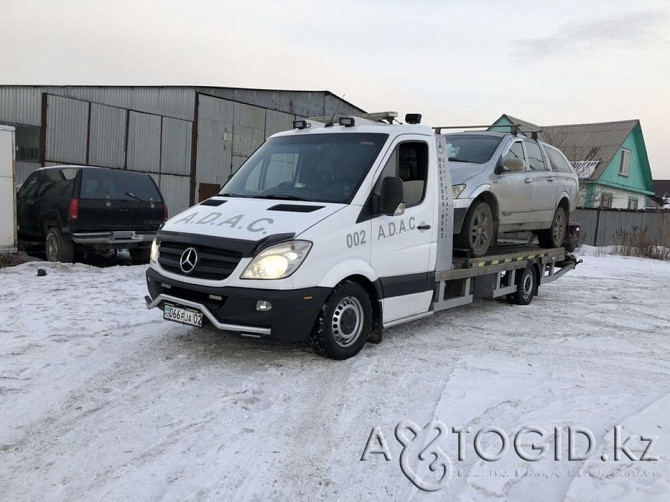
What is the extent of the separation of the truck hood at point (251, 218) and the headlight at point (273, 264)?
0.15 m

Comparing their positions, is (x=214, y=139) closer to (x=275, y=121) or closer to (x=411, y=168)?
(x=275, y=121)

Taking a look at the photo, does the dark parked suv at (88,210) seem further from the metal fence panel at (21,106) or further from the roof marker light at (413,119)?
the metal fence panel at (21,106)

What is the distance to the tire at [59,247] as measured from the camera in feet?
33.2

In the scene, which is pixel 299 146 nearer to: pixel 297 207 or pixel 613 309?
pixel 297 207

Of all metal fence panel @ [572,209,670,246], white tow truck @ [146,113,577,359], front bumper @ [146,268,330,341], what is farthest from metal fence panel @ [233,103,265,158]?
front bumper @ [146,268,330,341]

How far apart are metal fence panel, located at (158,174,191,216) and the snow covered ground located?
1481 cm

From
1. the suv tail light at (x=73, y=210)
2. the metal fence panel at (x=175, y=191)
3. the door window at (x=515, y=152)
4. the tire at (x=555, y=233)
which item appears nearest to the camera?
the door window at (x=515, y=152)

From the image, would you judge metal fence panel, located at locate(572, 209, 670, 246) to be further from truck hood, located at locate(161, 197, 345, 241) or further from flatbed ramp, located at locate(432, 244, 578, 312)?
truck hood, located at locate(161, 197, 345, 241)

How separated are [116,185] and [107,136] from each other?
415 inches

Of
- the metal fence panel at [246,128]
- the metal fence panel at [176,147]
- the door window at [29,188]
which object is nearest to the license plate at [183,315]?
the door window at [29,188]

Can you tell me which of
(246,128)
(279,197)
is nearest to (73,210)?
(279,197)

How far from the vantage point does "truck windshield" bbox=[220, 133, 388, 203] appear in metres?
5.54

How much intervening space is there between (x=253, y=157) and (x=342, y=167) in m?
1.29

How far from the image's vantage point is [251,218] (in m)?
5.15
